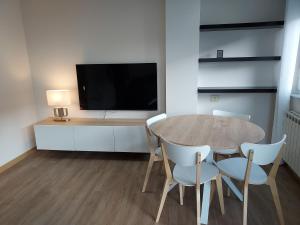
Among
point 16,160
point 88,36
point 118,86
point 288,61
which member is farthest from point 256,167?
point 16,160

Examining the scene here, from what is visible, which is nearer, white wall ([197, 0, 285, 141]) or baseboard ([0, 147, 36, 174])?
white wall ([197, 0, 285, 141])

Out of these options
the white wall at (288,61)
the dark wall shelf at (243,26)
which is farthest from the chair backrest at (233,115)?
the dark wall shelf at (243,26)

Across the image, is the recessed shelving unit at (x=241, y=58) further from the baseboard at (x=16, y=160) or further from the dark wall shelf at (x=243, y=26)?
the baseboard at (x=16, y=160)

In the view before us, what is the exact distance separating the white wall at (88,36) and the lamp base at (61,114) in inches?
7.7

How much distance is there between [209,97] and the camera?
3320 mm

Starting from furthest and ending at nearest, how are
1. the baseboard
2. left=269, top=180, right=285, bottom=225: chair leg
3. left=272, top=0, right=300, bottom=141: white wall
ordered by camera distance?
the baseboard < left=272, top=0, right=300, bottom=141: white wall < left=269, top=180, right=285, bottom=225: chair leg

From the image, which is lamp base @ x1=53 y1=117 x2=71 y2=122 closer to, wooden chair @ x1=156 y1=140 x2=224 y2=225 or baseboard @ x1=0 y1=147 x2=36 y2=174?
baseboard @ x1=0 y1=147 x2=36 y2=174

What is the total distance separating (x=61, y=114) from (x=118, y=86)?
1057mm

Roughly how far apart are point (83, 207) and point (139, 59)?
217 cm

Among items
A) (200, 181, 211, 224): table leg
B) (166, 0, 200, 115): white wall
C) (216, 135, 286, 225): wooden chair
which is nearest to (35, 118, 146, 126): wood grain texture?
(166, 0, 200, 115): white wall

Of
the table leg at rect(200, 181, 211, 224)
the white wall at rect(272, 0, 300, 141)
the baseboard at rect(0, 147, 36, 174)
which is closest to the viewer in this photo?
the table leg at rect(200, 181, 211, 224)

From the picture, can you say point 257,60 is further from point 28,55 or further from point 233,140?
point 28,55

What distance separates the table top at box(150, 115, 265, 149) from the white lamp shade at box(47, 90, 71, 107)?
1712 millimetres

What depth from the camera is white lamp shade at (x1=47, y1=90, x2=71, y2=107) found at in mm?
3350
